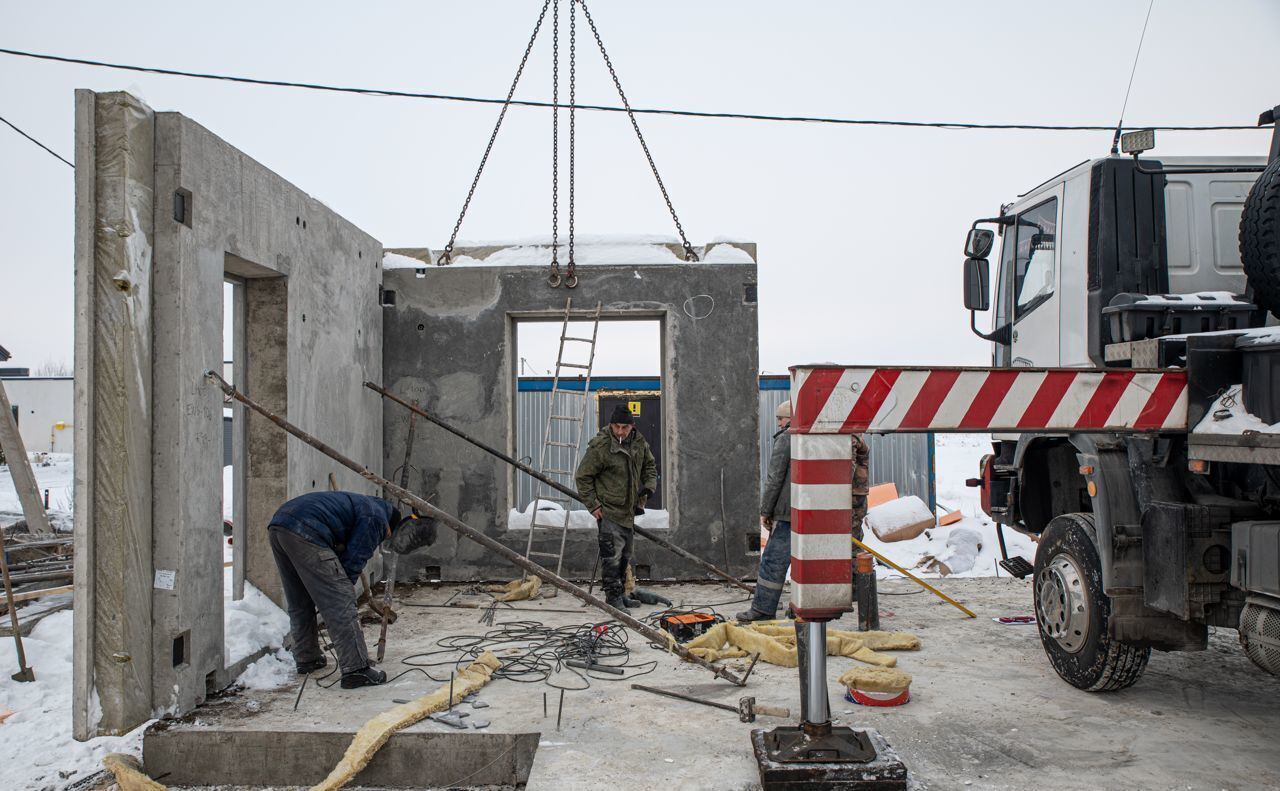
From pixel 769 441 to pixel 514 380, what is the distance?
785cm

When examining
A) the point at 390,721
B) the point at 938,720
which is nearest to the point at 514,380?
the point at 390,721

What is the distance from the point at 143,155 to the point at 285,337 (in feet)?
6.23

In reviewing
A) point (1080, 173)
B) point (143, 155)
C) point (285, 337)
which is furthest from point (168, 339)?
point (1080, 173)

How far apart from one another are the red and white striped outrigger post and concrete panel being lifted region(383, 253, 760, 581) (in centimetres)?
521

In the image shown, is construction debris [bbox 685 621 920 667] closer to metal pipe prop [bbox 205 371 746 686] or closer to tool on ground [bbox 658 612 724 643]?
tool on ground [bbox 658 612 724 643]

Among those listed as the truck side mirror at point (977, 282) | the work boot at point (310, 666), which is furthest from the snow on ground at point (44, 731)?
the truck side mirror at point (977, 282)

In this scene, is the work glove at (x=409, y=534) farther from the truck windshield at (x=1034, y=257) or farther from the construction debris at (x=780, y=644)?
the truck windshield at (x=1034, y=257)

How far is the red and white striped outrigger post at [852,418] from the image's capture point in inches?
131

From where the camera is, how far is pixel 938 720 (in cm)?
463

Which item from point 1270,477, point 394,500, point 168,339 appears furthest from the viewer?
point 394,500

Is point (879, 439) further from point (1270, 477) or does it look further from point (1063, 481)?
point (1270, 477)

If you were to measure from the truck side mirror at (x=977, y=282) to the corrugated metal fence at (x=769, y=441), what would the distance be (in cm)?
879

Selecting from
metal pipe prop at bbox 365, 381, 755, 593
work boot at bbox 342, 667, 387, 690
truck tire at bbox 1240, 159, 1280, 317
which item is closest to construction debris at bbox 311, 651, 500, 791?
work boot at bbox 342, 667, 387, 690

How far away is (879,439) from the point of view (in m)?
15.5
